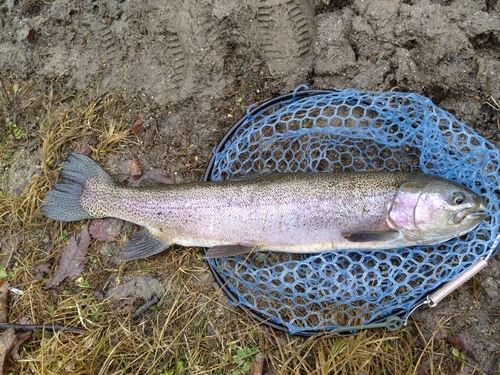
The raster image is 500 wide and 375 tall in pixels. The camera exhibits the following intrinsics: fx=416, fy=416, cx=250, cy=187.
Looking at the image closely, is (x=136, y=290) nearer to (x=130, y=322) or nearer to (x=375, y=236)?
(x=130, y=322)

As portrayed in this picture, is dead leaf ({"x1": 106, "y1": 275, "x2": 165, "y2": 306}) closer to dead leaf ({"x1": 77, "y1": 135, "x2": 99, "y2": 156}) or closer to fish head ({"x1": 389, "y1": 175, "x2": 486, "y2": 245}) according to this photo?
dead leaf ({"x1": 77, "y1": 135, "x2": 99, "y2": 156})

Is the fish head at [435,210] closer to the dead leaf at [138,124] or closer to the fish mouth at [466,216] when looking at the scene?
the fish mouth at [466,216]

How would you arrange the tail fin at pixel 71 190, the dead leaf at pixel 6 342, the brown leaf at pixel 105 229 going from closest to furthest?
the dead leaf at pixel 6 342 < the tail fin at pixel 71 190 < the brown leaf at pixel 105 229

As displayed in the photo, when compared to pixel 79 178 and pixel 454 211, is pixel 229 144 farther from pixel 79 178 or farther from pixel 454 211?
pixel 454 211

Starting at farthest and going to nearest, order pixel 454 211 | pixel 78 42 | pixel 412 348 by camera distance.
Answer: pixel 78 42, pixel 412 348, pixel 454 211

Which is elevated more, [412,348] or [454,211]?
[454,211]

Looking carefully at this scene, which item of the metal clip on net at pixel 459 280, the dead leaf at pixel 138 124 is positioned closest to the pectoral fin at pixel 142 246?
the dead leaf at pixel 138 124

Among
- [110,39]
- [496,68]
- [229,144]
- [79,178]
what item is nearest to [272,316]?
[229,144]
